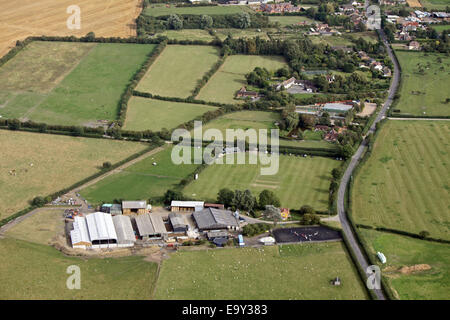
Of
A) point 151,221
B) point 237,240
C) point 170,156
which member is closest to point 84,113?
point 170,156

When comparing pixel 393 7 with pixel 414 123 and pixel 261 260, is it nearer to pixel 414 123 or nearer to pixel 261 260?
pixel 414 123

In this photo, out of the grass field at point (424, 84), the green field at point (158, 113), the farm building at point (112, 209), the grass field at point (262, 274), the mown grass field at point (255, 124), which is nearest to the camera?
the grass field at point (262, 274)

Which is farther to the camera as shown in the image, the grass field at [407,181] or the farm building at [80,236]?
the grass field at [407,181]

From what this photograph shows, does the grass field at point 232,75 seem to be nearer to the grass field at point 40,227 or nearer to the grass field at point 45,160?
the grass field at point 45,160

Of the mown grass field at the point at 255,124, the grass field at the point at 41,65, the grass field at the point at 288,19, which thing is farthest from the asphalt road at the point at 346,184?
the grass field at the point at 41,65

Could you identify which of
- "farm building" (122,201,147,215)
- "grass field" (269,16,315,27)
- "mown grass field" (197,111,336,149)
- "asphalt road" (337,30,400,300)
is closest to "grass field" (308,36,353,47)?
"grass field" (269,16,315,27)

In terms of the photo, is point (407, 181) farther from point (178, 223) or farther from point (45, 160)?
point (45, 160)

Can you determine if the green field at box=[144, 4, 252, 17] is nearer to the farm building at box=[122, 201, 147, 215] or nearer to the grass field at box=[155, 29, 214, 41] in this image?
the grass field at box=[155, 29, 214, 41]
